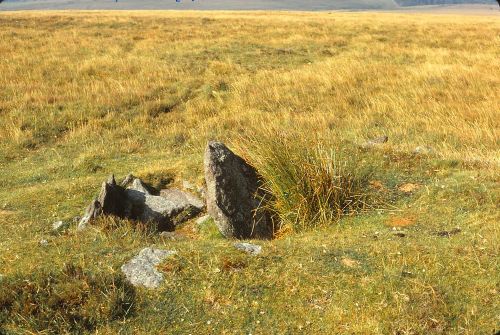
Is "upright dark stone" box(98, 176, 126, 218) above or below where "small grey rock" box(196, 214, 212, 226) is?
above

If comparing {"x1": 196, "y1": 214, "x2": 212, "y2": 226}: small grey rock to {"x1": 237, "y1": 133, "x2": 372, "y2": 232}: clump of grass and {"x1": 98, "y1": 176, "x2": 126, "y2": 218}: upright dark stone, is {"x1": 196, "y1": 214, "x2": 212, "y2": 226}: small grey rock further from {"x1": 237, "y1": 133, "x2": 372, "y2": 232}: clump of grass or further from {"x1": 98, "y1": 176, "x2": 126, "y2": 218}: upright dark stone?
{"x1": 98, "y1": 176, "x2": 126, "y2": 218}: upright dark stone

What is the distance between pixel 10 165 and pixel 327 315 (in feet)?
32.0

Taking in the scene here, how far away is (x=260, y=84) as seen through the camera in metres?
18.6

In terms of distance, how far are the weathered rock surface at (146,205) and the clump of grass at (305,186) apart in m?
1.43

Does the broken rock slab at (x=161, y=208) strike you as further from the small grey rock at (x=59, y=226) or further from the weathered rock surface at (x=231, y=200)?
the small grey rock at (x=59, y=226)

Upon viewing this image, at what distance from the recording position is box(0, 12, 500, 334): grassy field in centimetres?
486

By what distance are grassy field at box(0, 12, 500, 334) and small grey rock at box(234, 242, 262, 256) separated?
0.14m

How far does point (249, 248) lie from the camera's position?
19.6 ft

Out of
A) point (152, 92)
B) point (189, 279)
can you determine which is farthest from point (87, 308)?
point (152, 92)

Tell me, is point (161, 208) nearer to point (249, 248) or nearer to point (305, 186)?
point (305, 186)

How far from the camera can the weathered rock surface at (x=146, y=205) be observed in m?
7.91

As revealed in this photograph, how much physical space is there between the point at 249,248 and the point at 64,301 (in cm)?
215

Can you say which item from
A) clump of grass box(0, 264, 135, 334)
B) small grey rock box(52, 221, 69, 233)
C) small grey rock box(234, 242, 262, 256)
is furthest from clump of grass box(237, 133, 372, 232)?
small grey rock box(52, 221, 69, 233)

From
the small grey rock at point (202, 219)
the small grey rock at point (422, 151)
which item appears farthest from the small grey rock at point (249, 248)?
the small grey rock at point (422, 151)
